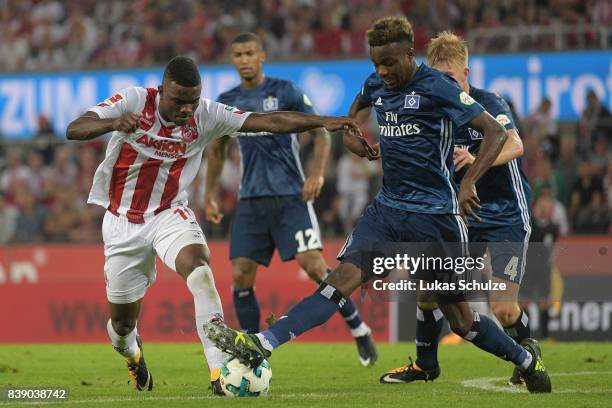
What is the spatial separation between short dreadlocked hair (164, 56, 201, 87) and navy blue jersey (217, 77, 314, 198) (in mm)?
3109

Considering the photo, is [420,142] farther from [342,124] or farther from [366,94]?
[366,94]

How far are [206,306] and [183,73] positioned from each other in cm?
146

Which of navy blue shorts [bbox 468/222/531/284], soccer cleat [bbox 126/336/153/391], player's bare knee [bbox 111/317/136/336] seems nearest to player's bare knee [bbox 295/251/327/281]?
navy blue shorts [bbox 468/222/531/284]

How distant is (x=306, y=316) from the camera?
21.4 feet

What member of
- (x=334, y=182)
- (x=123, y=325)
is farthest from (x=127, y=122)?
(x=334, y=182)

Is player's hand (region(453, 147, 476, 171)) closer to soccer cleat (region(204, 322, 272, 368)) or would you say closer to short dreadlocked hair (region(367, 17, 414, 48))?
short dreadlocked hair (region(367, 17, 414, 48))

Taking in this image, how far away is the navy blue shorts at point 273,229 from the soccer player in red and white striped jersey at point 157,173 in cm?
242

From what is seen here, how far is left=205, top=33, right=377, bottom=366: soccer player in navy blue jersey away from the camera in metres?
9.97

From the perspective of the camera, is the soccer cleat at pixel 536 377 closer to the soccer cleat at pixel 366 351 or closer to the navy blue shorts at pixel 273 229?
the soccer cleat at pixel 366 351

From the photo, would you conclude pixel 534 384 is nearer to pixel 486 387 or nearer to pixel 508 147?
pixel 486 387

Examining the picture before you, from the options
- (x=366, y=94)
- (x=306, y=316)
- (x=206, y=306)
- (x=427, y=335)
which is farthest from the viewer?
(x=427, y=335)

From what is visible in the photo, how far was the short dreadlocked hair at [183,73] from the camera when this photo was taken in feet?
22.7

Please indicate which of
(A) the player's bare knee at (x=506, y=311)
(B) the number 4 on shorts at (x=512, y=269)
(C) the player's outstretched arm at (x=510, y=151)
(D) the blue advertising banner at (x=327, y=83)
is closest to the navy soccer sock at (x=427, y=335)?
(A) the player's bare knee at (x=506, y=311)

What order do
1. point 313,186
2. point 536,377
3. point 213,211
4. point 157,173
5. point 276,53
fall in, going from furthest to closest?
point 276,53 < point 213,211 < point 313,186 < point 157,173 < point 536,377
